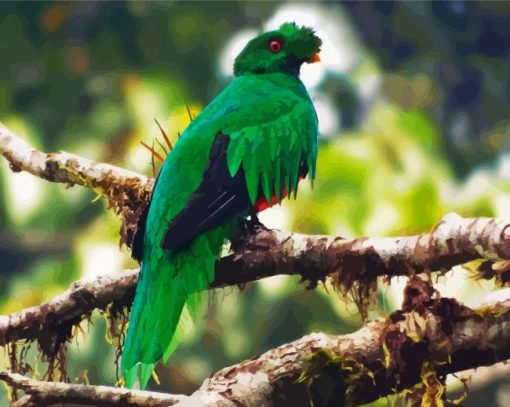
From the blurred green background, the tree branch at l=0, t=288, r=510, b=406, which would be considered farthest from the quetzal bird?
the blurred green background

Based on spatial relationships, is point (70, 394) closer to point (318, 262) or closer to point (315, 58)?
point (318, 262)

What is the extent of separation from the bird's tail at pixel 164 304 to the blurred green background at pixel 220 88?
4.39ft

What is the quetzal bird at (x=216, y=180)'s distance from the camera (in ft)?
6.71

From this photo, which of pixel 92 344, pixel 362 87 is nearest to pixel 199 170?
pixel 92 344

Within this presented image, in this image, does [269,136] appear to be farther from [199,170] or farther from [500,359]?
[500,359]

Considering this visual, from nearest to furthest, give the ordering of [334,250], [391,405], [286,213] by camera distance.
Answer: [391,405] → [334,250] → [286,213]

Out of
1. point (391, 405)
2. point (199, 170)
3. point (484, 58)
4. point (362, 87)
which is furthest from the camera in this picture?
point (484, 58)

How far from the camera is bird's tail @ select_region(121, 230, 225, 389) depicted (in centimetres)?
202

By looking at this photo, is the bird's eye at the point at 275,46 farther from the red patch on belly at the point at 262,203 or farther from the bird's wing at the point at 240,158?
the red patch on belly at the point at 262,203

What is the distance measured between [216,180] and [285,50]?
57cm

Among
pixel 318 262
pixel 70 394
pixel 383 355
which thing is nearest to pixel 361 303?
pixel 318 262

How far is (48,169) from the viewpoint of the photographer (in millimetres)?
2445

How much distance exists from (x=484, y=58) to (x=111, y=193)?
4.33m

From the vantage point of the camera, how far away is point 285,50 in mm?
2607
